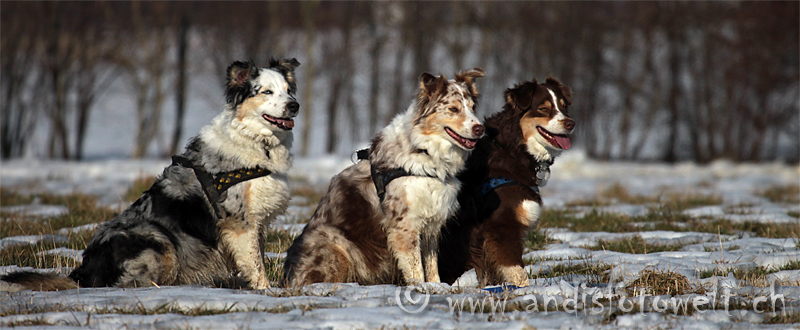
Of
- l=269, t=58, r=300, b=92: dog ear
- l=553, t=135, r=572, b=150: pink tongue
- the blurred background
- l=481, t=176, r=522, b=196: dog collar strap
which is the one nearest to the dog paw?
l=481, t=176, r=522, b=196: dog collar strap

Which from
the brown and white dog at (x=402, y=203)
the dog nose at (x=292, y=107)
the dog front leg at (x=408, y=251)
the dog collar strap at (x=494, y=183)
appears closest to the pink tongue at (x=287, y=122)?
the dog nose at (x=292, y=107)

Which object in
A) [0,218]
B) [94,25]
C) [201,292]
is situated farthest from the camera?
[94,25]

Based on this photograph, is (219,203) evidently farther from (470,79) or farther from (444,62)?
(444,62)

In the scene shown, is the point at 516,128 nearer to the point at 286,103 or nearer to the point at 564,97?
the point at 564,97

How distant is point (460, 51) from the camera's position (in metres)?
31.8

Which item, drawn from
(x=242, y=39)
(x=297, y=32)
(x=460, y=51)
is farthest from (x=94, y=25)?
(x=460, y=51)

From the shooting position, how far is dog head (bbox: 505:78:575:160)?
546 centimetres

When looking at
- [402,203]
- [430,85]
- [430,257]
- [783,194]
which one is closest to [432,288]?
[430,257]

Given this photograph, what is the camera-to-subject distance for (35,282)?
14.9ft

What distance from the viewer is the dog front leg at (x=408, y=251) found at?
4988 mm

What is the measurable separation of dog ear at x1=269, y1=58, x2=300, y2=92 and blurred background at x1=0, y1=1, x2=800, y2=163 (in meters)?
24.2

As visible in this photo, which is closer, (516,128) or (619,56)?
(516,128)

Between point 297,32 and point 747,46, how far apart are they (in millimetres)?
22096

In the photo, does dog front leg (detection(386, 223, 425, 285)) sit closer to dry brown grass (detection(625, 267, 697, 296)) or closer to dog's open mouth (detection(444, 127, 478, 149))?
dog's open mouth (detection(444, 127, 478, 149))
